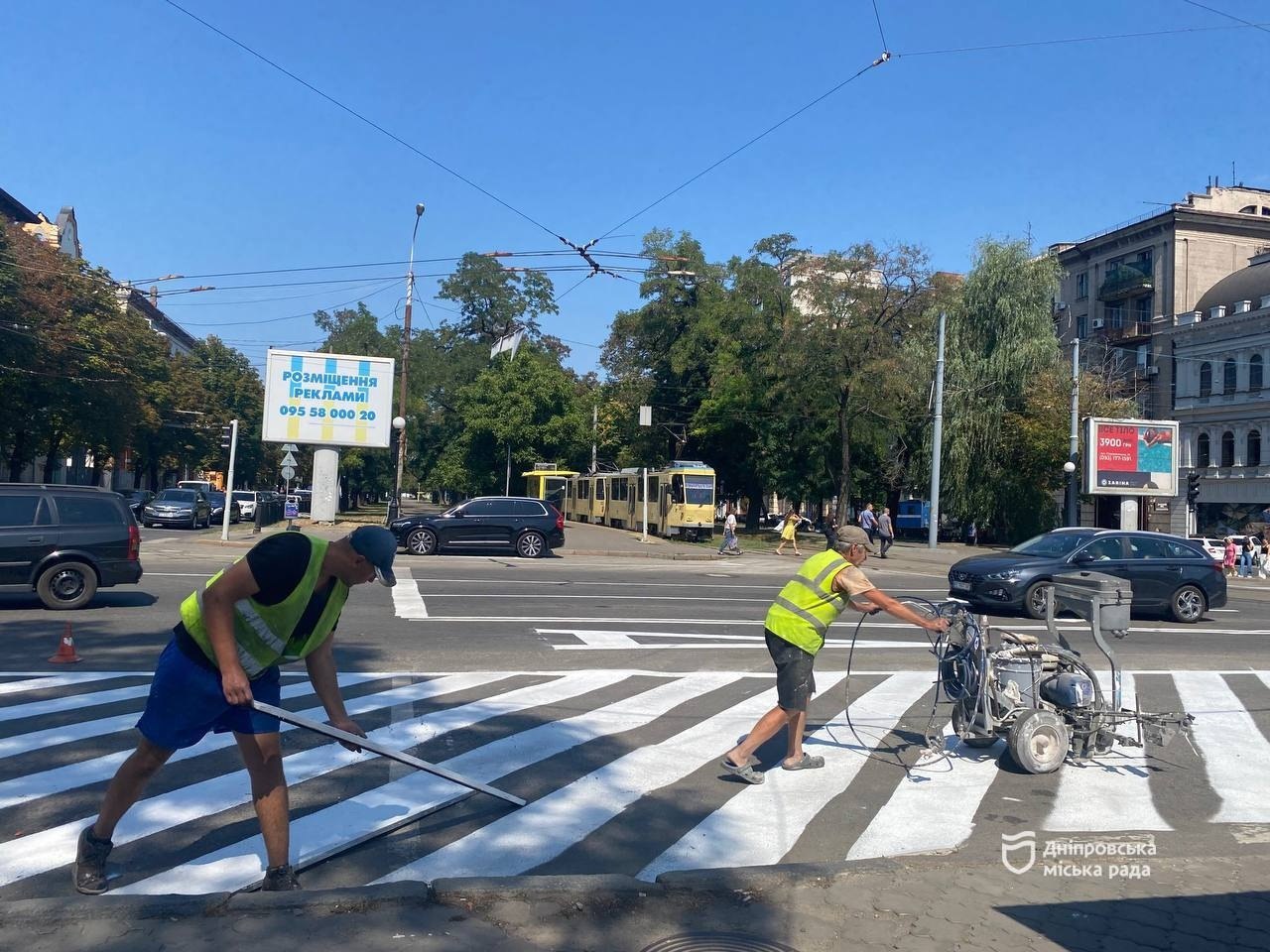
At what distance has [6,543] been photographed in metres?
14.2

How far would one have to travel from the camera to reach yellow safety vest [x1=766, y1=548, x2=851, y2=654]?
673 cm

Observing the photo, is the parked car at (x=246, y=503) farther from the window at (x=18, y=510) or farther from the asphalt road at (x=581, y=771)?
the asphalt road at (x=581, y=771)

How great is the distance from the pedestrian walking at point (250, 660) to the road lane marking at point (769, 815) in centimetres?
180

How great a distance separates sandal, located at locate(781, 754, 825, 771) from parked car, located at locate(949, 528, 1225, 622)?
10.5 m

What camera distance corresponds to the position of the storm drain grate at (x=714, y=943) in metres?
4.16

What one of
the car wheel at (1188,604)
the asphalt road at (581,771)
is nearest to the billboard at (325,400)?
the asphalt road at (581,771)

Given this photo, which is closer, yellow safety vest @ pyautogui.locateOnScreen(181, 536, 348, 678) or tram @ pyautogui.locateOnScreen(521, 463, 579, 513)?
yellow safety vest @ pyautogui.locateOnScreen(181, 536, 348, 678)

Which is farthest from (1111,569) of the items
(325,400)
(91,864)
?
(325,400)

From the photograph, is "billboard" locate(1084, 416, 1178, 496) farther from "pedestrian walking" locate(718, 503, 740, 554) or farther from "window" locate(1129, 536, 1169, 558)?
"window" locate(1129, 536, 1169, 558)

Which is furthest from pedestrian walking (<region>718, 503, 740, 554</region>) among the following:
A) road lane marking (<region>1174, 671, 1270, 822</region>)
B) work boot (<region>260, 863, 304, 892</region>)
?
work boot (<region>260, 863, 304, 892</region>)

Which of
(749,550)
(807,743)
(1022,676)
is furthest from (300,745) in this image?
(749,550)

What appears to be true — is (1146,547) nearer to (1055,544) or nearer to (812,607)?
(1055,544)

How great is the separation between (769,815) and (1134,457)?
36.5 m

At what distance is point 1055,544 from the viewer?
58.3ft
